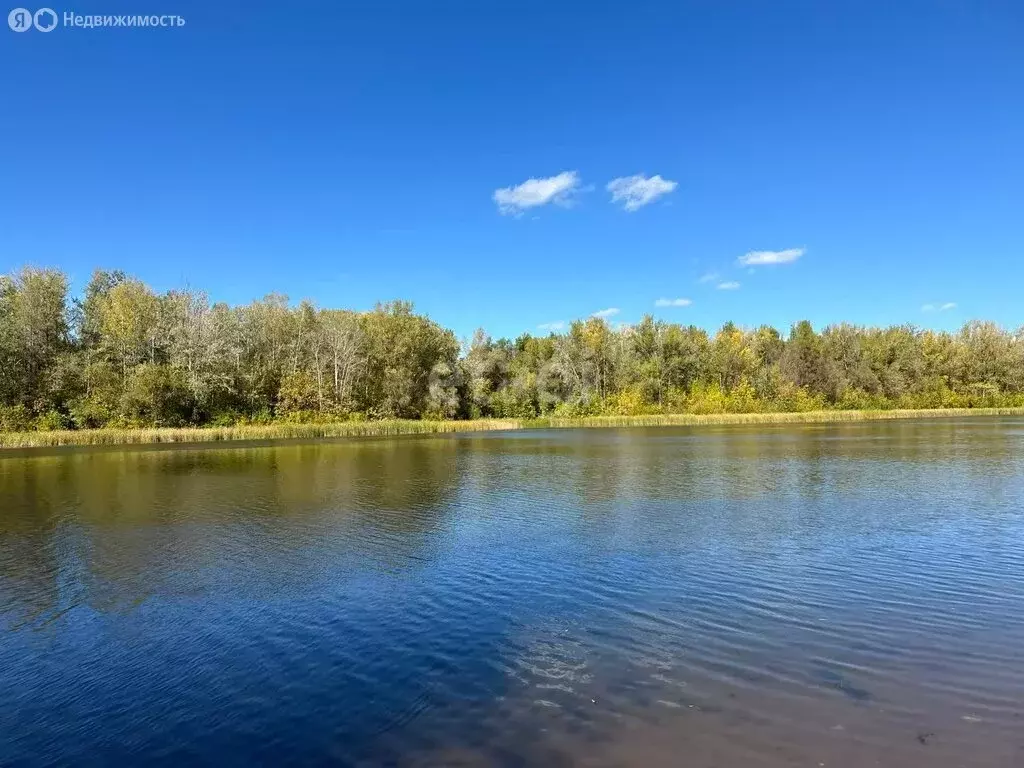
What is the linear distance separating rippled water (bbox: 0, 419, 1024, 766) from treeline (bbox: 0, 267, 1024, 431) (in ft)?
122

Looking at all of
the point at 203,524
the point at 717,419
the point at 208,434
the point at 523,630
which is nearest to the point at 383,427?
the point at 208,434

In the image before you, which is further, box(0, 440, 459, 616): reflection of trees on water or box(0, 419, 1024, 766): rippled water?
box(0, 440, 459, 616): reflection of trees on water

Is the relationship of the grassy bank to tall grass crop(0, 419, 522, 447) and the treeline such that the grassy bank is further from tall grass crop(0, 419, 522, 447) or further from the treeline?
the treeline

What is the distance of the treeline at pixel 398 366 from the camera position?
50906 millimetres

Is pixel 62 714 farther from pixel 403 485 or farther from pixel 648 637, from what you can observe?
pixel 403 485

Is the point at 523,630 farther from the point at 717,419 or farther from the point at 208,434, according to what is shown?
the point at 717,419

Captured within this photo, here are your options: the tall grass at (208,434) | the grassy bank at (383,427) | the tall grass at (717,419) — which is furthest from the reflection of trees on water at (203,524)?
the tall grass at (717,419)

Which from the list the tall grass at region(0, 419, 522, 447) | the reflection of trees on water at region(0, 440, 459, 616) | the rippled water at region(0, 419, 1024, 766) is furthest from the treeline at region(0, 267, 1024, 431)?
the rippled water at region(0, 419, 1024, 766)

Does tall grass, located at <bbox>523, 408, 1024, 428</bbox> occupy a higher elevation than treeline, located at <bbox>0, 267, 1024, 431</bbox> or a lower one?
lower

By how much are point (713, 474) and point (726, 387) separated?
6583 centimetres

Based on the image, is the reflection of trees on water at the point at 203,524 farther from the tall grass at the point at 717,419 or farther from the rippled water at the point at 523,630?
the tall grass at the point at 717,419

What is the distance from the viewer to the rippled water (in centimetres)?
589

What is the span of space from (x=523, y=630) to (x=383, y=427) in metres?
48.0

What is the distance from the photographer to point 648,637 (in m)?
8.17
